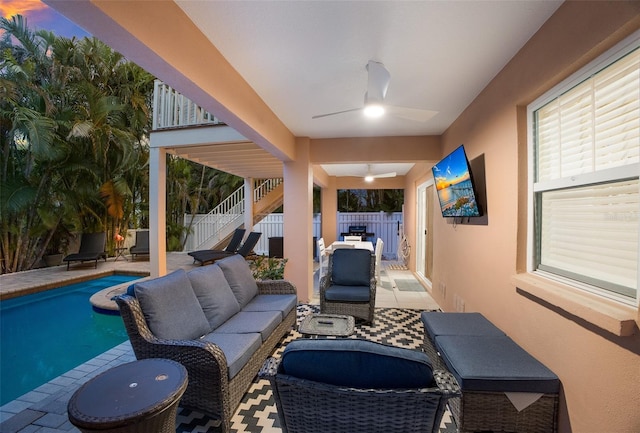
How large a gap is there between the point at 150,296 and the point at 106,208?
727cm

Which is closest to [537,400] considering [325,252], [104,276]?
[325,252]

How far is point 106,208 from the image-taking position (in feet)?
24.8

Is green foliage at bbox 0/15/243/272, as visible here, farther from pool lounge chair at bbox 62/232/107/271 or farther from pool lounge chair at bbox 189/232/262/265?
pool lounge chair at bbox 189/232/262/265

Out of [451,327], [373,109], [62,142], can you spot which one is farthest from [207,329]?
[62,142]

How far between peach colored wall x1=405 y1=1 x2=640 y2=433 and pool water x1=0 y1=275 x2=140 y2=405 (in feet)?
14.0

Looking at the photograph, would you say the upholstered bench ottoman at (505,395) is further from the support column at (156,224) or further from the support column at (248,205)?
the support column at (248,205)

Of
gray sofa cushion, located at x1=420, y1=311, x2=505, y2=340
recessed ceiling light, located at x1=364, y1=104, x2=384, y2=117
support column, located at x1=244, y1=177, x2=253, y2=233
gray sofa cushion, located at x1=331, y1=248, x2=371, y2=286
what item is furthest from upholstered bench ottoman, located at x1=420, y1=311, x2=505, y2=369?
support column, located at x1=244, y1=177, x2=253, y2=233

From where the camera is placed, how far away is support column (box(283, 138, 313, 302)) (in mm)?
4562

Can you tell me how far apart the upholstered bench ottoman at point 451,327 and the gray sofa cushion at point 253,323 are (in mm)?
1422

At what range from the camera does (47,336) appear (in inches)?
150

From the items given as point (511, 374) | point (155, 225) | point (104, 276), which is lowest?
point (104, 276)

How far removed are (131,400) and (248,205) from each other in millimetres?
7852

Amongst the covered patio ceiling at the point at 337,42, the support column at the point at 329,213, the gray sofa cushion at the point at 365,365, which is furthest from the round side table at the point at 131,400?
the support column at the point at 329,213

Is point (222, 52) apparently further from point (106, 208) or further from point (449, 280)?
point (106, 208)
